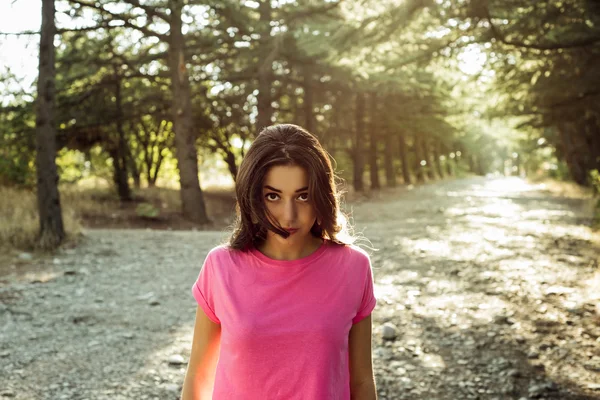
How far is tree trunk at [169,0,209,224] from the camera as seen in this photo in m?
16.1

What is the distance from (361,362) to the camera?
2.07 meters

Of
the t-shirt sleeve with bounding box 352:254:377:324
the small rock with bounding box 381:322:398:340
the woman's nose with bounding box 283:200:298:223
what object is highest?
the woman's nose with bounding box 283:200:298:223

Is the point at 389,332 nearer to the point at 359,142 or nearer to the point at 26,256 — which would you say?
the point at 26,256

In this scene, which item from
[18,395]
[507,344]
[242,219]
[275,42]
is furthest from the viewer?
[275,42]

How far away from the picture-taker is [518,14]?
11.0 m

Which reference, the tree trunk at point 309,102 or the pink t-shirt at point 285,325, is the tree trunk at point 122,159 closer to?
the tree trunk at point 309,102

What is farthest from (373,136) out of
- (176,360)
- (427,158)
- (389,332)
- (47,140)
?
(176,360)

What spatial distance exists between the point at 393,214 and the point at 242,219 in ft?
56.4

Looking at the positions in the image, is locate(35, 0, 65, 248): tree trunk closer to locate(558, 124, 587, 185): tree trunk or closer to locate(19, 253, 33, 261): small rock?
locate(19, 253, 33, 261): small rock

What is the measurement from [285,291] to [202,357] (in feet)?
1.24

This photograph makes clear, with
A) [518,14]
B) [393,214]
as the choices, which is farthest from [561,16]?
[393,214]

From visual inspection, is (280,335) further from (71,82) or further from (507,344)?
(71,82)

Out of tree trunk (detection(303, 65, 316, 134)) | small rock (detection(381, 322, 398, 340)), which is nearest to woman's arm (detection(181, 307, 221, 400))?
small rock (detection(381, 322, 398, 340))

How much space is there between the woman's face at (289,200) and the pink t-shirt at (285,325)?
0.10 metres
